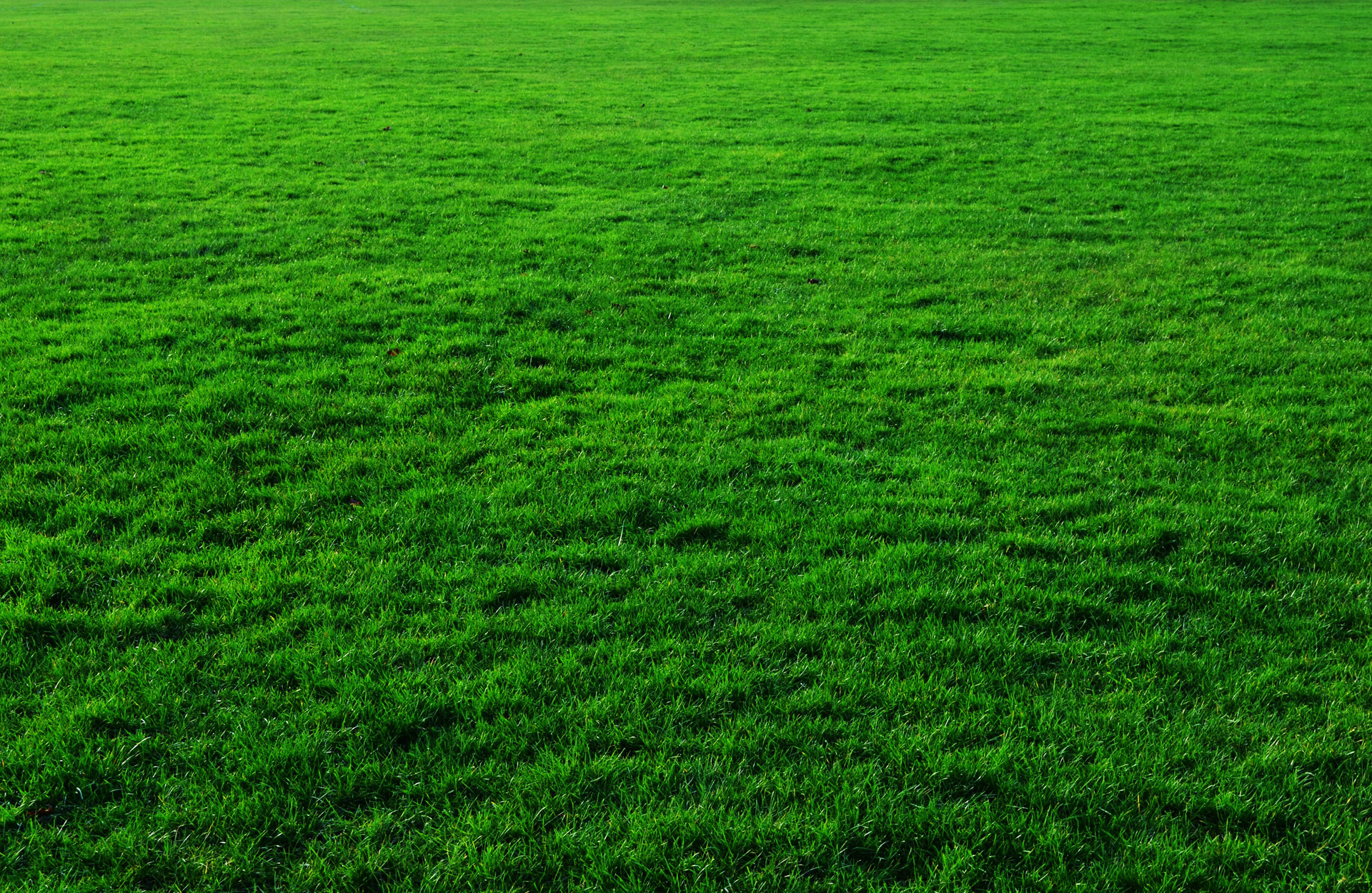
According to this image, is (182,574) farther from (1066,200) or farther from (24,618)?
(1066,200)

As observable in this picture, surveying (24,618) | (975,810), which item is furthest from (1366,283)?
(24,618)

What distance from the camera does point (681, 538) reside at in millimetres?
5980

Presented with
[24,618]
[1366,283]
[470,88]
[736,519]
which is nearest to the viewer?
[24,618]

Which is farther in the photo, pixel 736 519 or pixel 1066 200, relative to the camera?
pixel 1066 200

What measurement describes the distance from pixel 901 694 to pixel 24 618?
458 centimetres

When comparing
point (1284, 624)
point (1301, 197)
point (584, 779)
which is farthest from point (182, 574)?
point (1301, 197)

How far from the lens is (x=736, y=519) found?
6129 millimetres

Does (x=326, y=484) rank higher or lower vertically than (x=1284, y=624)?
higher

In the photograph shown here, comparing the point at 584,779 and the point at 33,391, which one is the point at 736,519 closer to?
the point at 584,779

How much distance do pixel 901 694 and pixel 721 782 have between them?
3.46ft

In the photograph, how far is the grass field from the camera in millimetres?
3930

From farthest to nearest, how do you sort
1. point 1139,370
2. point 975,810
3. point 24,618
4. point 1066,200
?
1. point 1066,200
2. point 1139,370
3. point 24,618
4. point 975,810

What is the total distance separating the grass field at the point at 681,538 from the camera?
3.93 metres

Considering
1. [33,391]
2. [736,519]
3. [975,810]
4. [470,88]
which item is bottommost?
[975,810]
